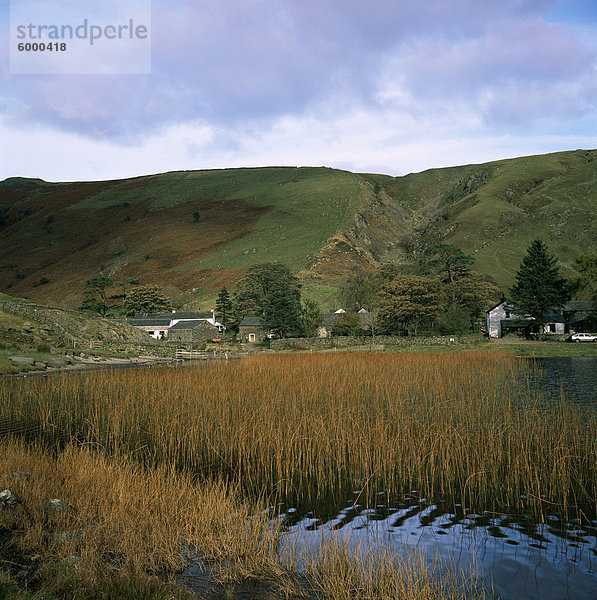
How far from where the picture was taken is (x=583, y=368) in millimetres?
Result: 29875

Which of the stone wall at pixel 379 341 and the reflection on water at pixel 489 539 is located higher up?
the reflection on water at pixel 489 539

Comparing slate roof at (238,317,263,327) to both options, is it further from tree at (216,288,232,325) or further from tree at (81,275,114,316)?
tree at (81,275,114,316)

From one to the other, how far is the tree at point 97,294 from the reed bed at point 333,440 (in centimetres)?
8391

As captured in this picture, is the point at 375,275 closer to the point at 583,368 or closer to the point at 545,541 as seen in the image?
the point at 583,368

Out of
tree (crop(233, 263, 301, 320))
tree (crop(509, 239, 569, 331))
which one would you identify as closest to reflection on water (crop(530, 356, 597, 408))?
tree (crop(509, 239, 569, 331))

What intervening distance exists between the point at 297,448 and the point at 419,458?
2364 millimetres

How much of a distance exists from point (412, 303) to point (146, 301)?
57.2 metres

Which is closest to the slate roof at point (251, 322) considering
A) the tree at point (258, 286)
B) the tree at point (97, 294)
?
the tree at point (258, 286)

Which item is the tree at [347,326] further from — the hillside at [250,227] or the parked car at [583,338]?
the hillside at [250,227]

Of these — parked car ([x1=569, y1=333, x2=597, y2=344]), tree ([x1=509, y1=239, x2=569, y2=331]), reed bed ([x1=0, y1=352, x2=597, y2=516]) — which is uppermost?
tree ([x1=509, y1=239, x2=569, y2=331])

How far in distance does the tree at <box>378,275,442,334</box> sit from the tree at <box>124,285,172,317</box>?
51.5 meters

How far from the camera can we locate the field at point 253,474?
535 centimetres

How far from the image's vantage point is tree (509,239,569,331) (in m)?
61.4

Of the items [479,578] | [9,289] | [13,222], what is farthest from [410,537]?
[13,222]
